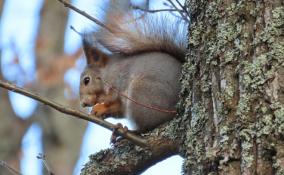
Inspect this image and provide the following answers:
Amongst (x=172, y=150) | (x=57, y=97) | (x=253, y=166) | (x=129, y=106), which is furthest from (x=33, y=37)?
(x=253, y=166)

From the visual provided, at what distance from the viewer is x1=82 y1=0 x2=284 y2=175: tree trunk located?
61.4 inches

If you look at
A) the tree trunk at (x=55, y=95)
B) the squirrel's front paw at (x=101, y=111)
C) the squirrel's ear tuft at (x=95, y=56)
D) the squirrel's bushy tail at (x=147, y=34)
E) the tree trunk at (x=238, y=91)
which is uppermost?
the tree trunk at (x=55, y=95)

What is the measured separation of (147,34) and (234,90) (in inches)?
32.9

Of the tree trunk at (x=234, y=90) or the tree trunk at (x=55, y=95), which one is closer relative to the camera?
the tree trunk at (x=234, y=90)

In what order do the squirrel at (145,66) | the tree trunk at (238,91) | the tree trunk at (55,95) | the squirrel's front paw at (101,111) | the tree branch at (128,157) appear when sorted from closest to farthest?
1. the tree trunk at (238,91)
2. the tree branch at (128,157)
3. the squirrel at (145,66)
4. the squirrel's front paw at (101,111)
5. the tree trunk at (55,95)

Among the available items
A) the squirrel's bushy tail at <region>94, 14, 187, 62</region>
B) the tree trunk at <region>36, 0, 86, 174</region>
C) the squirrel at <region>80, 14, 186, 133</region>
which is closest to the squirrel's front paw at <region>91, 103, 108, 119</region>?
the squirrel at <region>80, 14, 186, 133</region>

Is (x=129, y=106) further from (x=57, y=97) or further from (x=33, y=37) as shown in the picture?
(x=33, y=37)

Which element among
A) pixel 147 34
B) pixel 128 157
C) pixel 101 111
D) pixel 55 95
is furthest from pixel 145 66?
pixel 55 95

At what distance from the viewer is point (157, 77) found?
242cm

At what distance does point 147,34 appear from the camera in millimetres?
2447

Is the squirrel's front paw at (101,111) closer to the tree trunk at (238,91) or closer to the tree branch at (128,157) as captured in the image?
the tree branch at (128,157)

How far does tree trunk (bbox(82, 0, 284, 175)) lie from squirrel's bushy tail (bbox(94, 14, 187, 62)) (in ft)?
1.60

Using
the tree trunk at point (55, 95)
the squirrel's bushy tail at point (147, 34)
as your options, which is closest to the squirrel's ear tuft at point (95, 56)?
the squirrel's bushy tail at point (147, 34)

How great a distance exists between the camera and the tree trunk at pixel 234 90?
1559 millimetres
